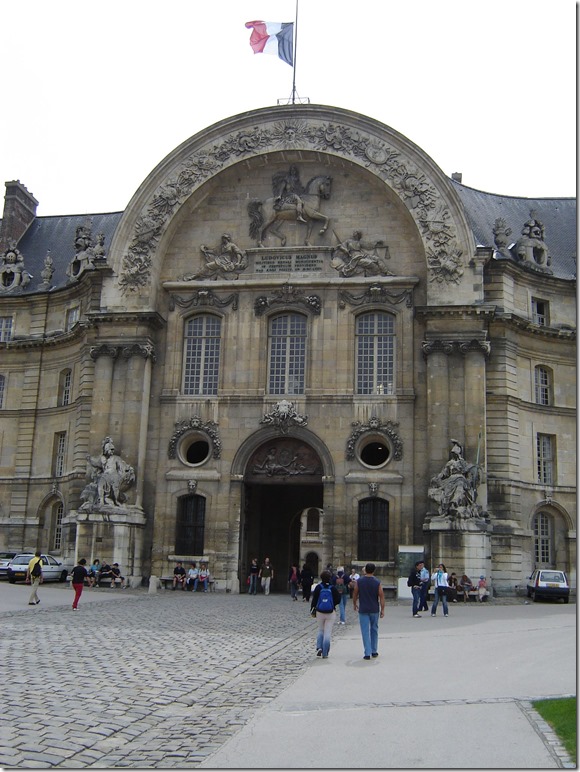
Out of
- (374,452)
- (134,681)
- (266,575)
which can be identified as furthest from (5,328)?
(134,681)

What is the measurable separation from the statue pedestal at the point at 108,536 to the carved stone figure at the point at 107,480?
324mm

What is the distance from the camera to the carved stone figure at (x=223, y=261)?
1479 inches

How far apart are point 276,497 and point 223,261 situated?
1171cm

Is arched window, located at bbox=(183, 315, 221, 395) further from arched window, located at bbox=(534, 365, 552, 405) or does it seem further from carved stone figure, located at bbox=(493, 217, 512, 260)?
arched window, located at bbox=(534, 365, 552, 405)

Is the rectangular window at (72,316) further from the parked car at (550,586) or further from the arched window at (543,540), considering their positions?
the parked car at (550,586)

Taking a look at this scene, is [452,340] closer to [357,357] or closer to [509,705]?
[357,357]

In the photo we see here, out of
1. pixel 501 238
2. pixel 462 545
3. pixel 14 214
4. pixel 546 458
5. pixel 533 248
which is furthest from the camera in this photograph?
pixel 14 214

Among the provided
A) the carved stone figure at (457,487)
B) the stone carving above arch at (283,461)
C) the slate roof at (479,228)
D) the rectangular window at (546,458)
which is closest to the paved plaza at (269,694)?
the carved stone figure at (457,487)

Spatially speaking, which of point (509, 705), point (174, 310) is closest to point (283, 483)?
point (174, 310)

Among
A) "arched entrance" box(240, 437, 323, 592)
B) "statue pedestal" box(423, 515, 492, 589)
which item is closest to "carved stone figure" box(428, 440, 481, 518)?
"statue pedestal" box(423, 515, 492, 589)

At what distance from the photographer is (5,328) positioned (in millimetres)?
44656

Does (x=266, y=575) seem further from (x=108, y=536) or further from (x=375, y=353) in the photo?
(x=375, y=353)

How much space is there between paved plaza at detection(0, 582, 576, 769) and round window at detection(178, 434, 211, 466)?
49.1ft

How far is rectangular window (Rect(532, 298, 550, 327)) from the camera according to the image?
38.5 m
